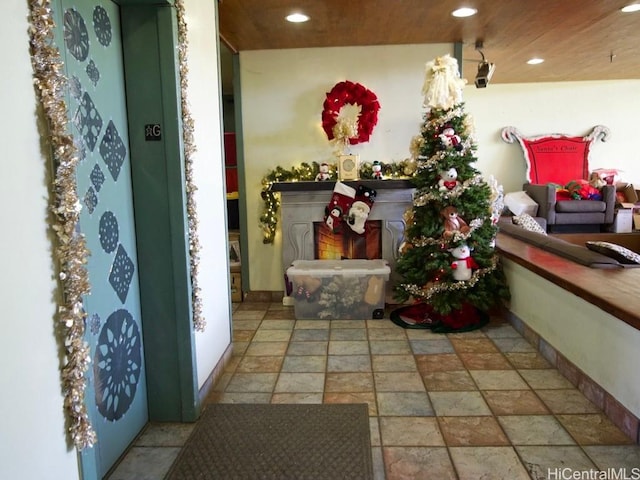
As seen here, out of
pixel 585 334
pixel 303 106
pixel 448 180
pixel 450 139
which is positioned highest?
pixel 303 106

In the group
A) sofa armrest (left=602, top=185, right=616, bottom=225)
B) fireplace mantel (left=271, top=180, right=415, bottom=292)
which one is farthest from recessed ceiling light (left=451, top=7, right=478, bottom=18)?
sofa armrest (left=602, top=185, right=616, bottom=225)

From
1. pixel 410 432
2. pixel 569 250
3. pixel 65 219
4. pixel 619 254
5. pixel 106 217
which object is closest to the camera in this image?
pixel 65 219

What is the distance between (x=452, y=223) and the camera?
369cm

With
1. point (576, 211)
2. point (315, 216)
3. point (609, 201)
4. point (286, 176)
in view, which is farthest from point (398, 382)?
point (609, 201)

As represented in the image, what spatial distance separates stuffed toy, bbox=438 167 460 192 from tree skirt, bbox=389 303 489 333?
0.95 metres

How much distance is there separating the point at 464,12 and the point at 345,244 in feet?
6.97

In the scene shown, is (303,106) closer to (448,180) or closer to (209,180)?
(448,180)

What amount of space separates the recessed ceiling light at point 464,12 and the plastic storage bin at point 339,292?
2.00m

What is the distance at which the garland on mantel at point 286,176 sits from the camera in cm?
433

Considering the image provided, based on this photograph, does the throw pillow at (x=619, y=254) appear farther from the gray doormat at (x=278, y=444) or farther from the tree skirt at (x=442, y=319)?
the gray doormat at (x=278, y=444)

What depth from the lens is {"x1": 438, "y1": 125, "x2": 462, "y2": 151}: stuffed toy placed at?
11.8ft

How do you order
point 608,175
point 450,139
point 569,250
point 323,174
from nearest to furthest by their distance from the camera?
point 569,250, point 450,139, point 323,174, point 608,175

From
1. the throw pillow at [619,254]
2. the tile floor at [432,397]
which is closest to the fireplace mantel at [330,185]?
the tile floor at [432,397]

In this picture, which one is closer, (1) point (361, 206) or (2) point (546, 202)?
(1) point (361, 206)
